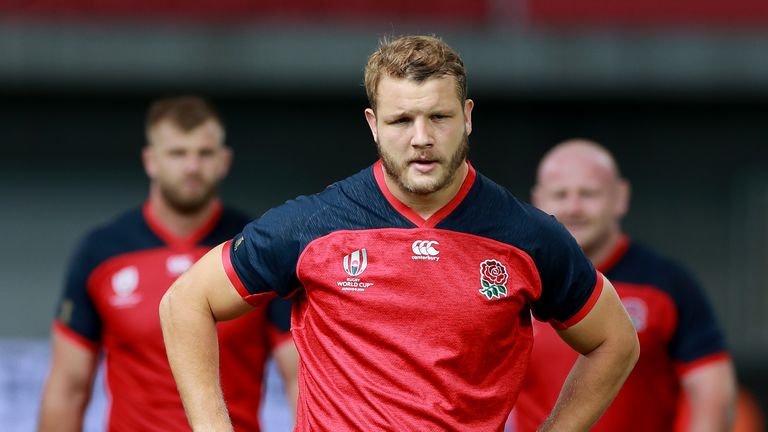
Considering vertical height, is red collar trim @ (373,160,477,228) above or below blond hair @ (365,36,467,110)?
below

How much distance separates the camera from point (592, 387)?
4121mm

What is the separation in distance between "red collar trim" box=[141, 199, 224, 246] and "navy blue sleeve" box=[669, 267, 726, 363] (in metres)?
1.88

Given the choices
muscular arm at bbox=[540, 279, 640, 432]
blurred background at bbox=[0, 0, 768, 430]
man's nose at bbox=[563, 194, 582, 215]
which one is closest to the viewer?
muscular arm at bbox=[540, 279, 640, 432]

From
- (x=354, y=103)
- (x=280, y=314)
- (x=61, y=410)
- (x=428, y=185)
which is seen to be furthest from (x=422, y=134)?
(x=354, y=103)

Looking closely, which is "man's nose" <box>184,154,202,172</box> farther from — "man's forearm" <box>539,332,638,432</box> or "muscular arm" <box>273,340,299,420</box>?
"man's forearm" <box>539,332,638,432</box>

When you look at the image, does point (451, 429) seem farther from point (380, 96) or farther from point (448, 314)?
point (380, 96)

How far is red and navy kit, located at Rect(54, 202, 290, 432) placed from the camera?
5461 millimetres

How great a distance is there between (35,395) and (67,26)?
3.22 meters

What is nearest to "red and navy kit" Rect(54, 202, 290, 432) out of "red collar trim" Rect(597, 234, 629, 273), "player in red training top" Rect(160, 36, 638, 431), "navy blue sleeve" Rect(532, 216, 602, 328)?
"red collar trim" Rect(597, 234, 629, 273)

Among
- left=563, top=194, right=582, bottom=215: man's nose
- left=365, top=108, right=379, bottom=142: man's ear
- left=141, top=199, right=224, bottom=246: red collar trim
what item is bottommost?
left=141, top=199, right=224, bottom=246: red collar trim

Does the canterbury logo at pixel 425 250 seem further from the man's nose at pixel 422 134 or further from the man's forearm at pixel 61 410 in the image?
the man's forearm at pixel 61 410

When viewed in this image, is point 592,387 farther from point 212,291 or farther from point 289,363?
point 289,363

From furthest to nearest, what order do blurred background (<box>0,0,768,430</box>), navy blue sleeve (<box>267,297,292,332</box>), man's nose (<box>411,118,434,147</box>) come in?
1. blurred background (<box>0,0,768,430</box>)
2. navy blue sleeve (<box>267,297,292,332</box>)
3. man's nose (<box>411,118,434,147</box>)

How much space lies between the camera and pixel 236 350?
Result: 549cm
